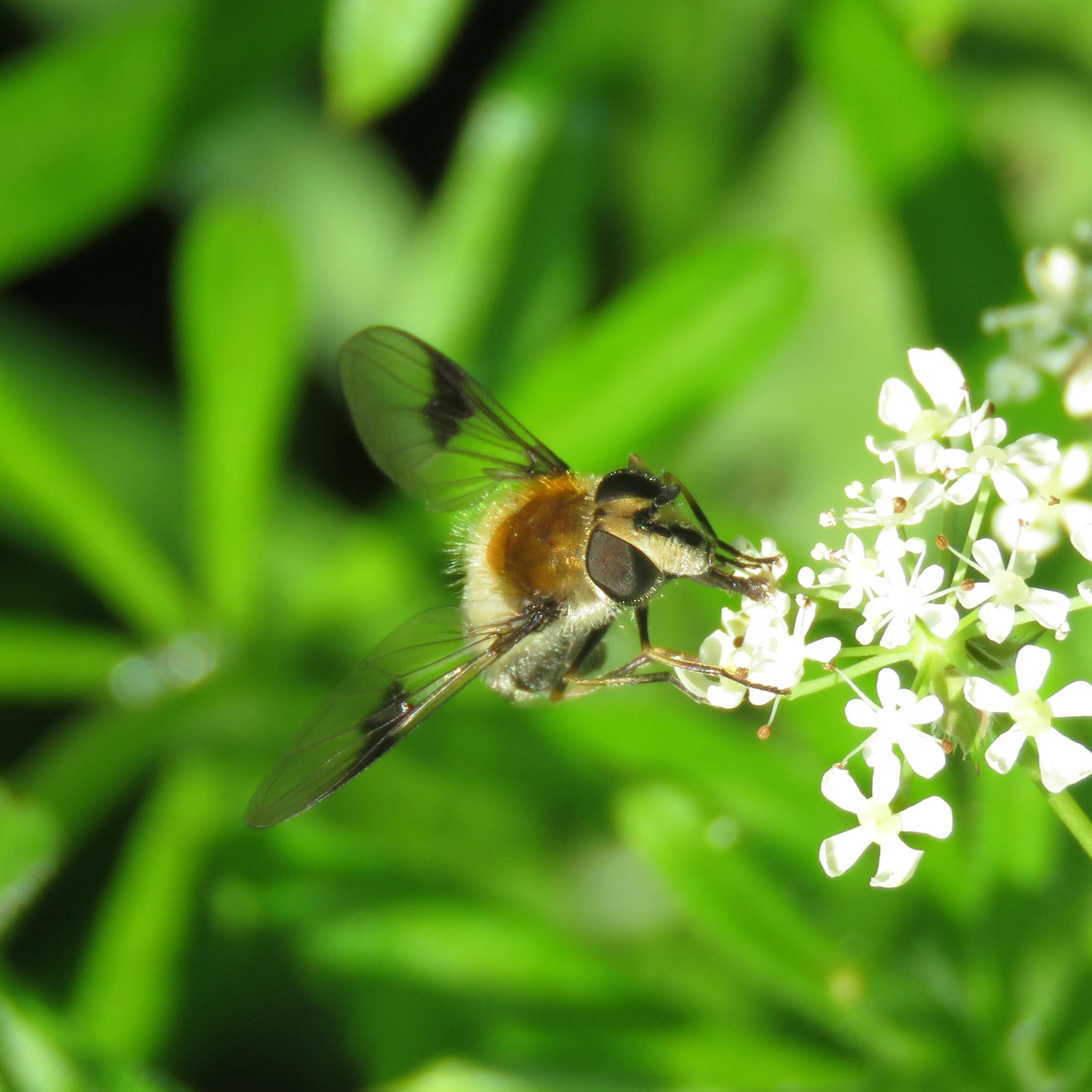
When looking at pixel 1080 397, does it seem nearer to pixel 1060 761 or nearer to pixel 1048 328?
pixel 1048 328

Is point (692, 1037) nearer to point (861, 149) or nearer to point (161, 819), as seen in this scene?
point (161, 819)

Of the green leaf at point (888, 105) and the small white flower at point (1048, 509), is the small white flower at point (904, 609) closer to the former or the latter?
the small white flower at point (1048, 509)

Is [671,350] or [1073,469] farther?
[671,350]

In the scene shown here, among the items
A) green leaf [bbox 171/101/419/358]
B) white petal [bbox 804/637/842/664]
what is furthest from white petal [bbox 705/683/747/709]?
green leaf [bbox 171/101/419/358]

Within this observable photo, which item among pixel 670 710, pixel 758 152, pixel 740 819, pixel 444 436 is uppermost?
pixel 758 152

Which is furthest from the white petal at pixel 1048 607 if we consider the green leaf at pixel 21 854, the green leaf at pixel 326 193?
the green leaf at pixel 326 193

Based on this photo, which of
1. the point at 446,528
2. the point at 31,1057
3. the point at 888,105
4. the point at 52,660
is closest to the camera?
the point at 31,1057

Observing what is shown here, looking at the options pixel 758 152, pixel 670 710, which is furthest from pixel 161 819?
pixel 758 152

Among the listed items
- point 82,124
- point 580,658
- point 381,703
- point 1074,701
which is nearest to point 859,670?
point 1074,701

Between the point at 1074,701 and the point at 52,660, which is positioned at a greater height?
the point at 52,660
